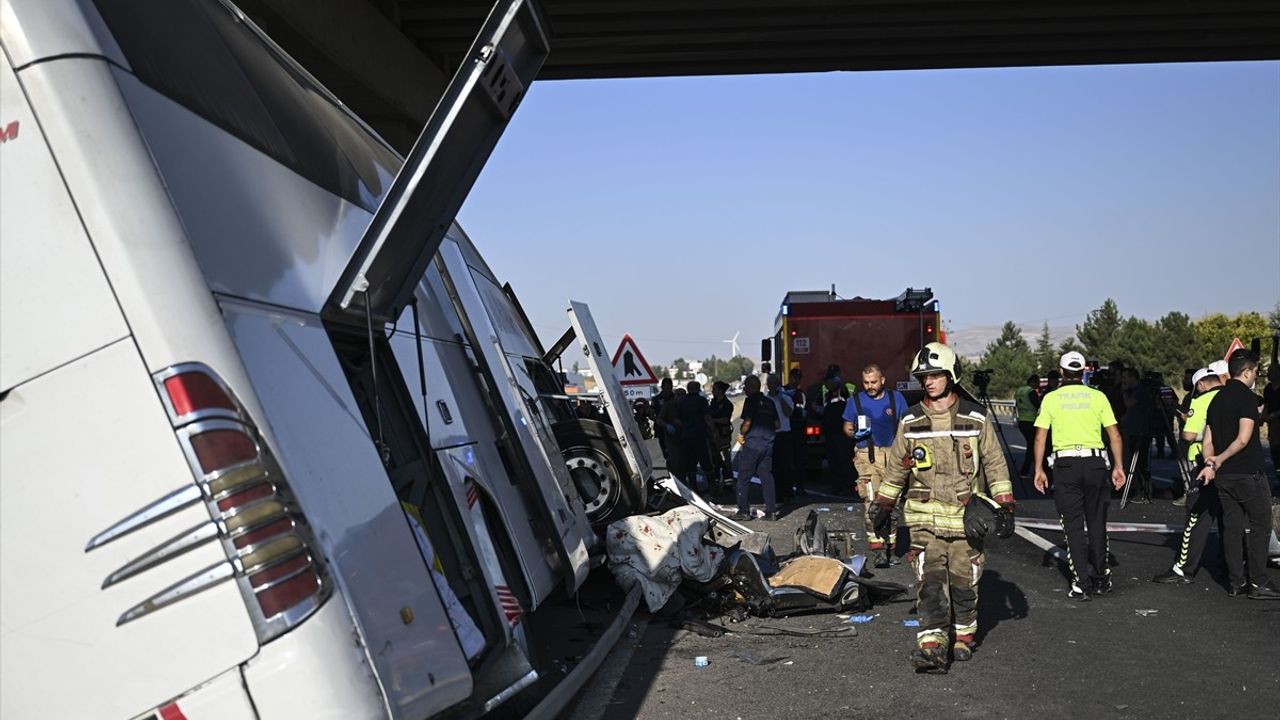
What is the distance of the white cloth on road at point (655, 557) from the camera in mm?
9328

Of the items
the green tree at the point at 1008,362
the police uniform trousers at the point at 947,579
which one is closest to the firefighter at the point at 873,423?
the police uniform trousers at the point at 947,579

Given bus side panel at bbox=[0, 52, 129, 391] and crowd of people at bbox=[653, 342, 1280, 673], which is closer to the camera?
bus side panel at bbox=[0, 52, 129, 391]

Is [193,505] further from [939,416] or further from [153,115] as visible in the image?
[939,416]

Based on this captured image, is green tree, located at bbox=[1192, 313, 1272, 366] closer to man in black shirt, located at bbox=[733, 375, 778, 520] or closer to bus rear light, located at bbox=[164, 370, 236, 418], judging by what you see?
man in black shirt, located at bbox=[733, 375, 778, 520]

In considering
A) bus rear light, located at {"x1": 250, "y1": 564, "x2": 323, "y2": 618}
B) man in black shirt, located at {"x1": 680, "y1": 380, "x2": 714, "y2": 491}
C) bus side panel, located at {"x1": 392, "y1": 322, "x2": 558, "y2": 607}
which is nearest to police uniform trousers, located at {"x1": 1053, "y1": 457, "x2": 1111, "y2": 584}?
bus side panel, located at {"x1": 392, "y1": 322, "x2": 558, "y2": 607}

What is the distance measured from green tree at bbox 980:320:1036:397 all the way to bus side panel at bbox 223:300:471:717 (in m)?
77.5

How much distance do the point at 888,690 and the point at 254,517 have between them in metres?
4.59

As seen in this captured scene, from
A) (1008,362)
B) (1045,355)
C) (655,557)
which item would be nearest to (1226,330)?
(1045,355)

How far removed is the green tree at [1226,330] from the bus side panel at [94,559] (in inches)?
3555

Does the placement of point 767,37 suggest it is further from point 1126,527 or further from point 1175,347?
point 1175,347

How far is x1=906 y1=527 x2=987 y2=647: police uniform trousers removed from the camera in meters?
7.63

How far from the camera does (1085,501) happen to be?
10086 mm

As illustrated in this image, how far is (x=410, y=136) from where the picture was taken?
1811cm

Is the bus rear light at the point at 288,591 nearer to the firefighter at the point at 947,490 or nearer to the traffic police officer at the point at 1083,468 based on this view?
the firefighter at the point at 947,490
